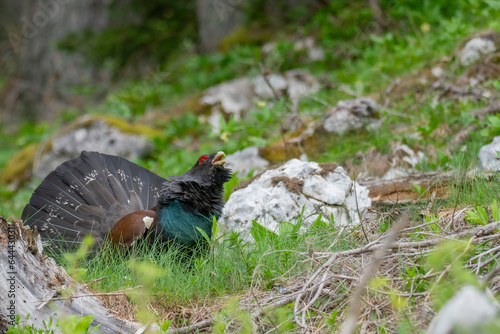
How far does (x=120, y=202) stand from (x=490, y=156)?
3.12 metres

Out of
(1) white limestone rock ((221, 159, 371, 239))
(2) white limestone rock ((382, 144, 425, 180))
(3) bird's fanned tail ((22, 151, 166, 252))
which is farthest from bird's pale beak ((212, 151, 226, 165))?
(2) white limestone rock ((382, 144, 425, 180))

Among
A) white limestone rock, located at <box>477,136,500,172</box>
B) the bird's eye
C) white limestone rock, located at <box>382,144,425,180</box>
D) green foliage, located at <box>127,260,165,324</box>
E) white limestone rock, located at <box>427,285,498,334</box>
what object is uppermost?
white limestone rock, located at <box>427,285,498,334</box>

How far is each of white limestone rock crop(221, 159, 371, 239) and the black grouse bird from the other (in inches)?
8.3

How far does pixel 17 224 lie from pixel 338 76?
5348mm

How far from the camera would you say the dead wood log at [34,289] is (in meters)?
2.38

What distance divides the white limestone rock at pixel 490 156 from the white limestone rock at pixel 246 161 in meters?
2.13

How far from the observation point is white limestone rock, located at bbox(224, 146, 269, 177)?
16.8 feet

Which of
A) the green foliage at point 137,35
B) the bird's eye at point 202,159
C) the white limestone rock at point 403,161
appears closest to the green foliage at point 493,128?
the white limestone rock at point 403,161

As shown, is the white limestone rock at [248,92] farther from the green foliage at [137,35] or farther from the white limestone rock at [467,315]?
the white limestone rock at [467,315]

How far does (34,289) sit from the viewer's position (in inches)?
97.0

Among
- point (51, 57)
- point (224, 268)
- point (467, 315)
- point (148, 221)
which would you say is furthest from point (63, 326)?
point (51, 57)

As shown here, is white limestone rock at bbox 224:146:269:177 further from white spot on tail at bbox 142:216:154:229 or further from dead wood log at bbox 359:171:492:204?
white spot on tail at bbox 142:216:154:229

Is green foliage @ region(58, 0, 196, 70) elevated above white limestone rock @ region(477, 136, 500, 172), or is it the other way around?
green foliage @ region(58, 0, 196, 70)

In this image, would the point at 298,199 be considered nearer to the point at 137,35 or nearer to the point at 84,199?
the point at 84,199
